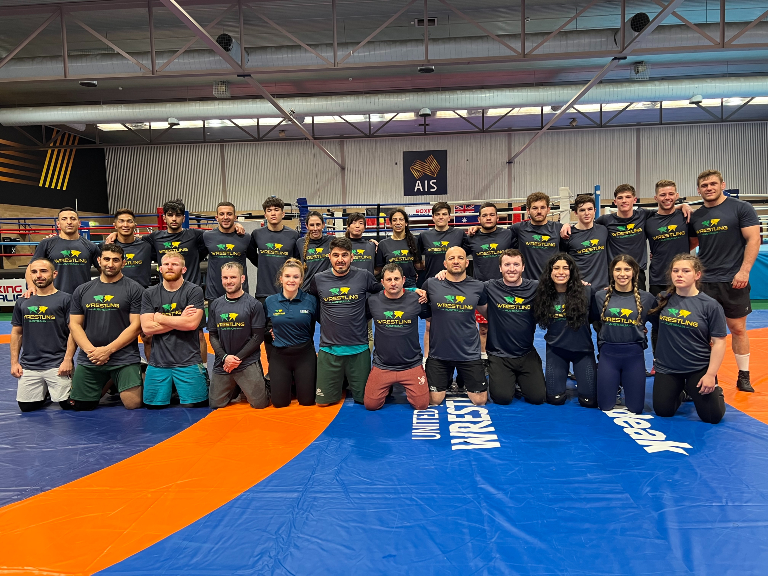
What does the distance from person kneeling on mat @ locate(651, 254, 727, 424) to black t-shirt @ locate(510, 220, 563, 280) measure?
1337mm

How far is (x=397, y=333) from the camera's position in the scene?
446cm

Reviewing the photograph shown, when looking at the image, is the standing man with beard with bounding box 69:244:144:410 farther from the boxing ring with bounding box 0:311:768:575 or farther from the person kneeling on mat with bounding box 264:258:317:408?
the person kneeling on mat with bounding box 264:258:317:408

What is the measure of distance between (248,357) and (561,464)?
2956mm

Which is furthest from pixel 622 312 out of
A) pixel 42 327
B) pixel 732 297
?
pixel 42 327

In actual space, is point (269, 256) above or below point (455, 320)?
above

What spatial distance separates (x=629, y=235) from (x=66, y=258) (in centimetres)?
637

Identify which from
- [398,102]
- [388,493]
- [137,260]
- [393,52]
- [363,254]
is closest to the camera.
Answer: [388,493]

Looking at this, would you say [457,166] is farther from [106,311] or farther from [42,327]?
[42,327]

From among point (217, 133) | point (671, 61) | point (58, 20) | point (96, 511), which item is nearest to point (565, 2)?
point (671, 61)

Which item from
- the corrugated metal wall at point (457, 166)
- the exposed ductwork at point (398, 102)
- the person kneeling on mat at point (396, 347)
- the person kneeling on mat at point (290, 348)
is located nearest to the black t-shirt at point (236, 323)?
the person kneeling on mat at point (290, 348)

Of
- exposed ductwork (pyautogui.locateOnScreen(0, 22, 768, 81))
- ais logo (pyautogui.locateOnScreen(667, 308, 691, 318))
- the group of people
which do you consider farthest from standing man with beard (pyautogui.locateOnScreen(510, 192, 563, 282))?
exposed ductwork (pyautogui.locateOnScreen(0, 22, 768, 81))

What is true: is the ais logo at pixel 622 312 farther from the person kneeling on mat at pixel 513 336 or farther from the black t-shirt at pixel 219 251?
the black t-shirt at pixel 219 251

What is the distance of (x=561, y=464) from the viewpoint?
3199 mm

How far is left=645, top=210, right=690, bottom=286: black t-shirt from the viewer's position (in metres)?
4.86
